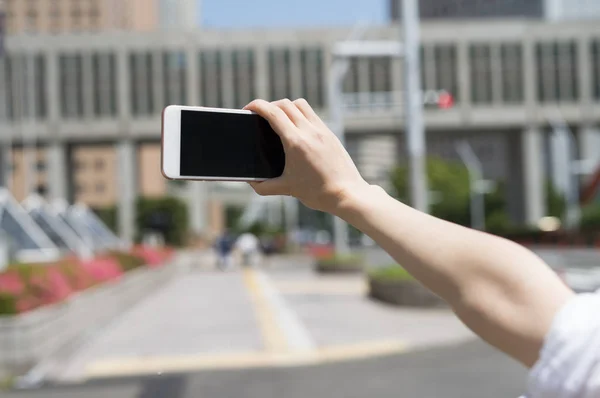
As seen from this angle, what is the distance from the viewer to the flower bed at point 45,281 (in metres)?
12.0

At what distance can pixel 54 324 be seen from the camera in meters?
12.9

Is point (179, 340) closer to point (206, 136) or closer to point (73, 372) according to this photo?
point (73, 372)

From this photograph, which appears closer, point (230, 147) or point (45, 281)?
point (230, 147)

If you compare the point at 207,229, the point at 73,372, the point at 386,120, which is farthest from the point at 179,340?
the point at 207,229

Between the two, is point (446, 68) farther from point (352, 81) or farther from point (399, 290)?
point (399, 290)

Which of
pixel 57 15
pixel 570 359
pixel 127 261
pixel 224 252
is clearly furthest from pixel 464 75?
pixel 57 15

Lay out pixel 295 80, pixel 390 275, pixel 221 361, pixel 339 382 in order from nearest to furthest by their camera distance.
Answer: pixel 339 382
pixel 221 361
pixel 390 275
pixel 295 80

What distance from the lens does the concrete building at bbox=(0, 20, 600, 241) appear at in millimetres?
56625

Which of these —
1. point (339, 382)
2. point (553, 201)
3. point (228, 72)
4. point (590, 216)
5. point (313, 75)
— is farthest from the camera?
point (553, 201)

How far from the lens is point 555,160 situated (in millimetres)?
115812

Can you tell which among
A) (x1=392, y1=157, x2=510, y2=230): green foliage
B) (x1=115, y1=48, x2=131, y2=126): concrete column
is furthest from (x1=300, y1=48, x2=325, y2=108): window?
(x1=392, y1=157, x2=510, y2=230): green foliage

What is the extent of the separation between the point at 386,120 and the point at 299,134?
193 feet

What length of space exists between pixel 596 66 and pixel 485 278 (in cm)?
6393

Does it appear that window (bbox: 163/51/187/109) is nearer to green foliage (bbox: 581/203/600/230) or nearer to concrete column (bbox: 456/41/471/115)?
concrete column (bbox: 456/41/471/115)
